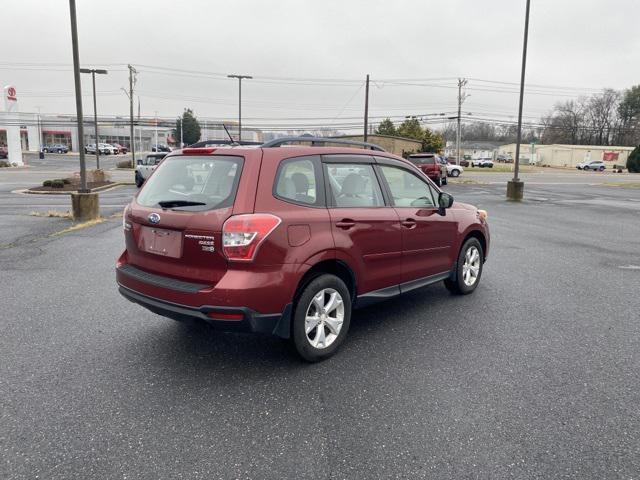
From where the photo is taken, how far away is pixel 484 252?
6.26 m

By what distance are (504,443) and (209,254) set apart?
7.39 feet

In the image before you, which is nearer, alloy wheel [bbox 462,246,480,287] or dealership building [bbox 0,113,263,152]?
alloy wheel [bbox 462,246,480,287]

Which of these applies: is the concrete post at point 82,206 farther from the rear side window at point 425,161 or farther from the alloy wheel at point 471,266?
the rear side window at point 425,161

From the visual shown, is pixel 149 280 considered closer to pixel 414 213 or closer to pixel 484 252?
pixel 414 213

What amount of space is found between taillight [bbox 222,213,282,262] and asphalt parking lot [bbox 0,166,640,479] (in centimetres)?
97

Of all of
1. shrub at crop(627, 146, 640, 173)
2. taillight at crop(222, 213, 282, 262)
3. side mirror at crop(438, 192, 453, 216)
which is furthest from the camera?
shrub at crop(627, 146, 640, 173)

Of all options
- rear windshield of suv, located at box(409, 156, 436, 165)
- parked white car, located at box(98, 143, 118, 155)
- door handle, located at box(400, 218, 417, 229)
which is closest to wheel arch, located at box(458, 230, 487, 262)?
door handle, located at box(400, 218, 417, 229)

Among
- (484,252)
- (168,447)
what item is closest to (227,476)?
(168,447)

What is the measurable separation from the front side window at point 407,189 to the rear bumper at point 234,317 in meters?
1.78

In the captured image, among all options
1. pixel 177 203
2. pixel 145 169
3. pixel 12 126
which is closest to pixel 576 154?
pixel 145 169

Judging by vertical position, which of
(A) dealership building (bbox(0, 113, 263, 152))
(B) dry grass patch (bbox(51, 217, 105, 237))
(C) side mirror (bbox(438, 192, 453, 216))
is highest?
(A) dealership building (bbox(0, 113, 263, 152))

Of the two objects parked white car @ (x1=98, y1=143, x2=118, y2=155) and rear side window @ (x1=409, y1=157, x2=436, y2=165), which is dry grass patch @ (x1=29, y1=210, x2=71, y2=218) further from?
parked white car @ (x1=98, y1=143, x2=118, y2=155)

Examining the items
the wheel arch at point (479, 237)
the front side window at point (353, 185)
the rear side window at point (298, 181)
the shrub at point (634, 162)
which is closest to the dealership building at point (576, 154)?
the shrub at point (634, 162)

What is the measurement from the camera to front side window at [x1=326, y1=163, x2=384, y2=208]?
13.7 feet
